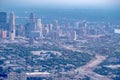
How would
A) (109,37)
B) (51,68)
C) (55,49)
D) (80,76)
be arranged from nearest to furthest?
(80,76), (51,68), (55,49), (109,37)

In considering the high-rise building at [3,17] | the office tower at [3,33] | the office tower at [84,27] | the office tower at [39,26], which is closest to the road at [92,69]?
the office tower at [3,33]

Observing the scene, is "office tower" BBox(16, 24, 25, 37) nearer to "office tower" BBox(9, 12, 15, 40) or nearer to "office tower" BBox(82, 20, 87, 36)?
"office tower" BBox(9, 12, 15, 40)

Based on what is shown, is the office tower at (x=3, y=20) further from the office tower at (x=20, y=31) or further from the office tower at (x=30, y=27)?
the office tower at (x=30, y=27)

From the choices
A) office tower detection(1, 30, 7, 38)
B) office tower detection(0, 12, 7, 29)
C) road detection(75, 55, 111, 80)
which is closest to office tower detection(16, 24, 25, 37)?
office tower detection(1, 30, 7, 38)

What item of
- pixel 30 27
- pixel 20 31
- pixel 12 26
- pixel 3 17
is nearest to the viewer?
pixel 20 31

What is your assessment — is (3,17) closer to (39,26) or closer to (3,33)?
(39,26)

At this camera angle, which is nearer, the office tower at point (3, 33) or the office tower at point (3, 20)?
the office tower at point (3, 33)

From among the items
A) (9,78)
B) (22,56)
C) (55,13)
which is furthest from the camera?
(55,13)

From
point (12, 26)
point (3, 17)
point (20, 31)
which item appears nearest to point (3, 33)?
point (20, 31)

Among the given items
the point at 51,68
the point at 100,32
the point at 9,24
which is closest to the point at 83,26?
the point at 100,32

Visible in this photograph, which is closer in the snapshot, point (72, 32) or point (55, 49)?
point (55, 49)

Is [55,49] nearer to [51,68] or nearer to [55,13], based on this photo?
[51,68]
